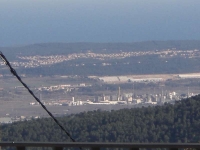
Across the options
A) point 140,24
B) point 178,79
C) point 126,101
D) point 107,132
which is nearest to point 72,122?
point 107,132

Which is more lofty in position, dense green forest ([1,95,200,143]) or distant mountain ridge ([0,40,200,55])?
distant mountain ridge ([0,40,200,55])

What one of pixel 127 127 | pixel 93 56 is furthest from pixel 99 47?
pixel 127 127

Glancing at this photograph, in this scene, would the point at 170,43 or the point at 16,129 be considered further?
the point at 170,43

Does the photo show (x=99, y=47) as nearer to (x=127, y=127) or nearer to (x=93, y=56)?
(x=93, y=56)

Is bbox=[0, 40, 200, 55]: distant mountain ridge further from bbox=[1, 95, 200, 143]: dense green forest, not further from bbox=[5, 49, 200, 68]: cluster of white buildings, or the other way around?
bbox=[1, 95, 200, 143]: dense green forest

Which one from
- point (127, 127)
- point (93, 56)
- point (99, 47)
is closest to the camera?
point (127, 127)

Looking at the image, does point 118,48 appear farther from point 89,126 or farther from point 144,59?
point 89,126

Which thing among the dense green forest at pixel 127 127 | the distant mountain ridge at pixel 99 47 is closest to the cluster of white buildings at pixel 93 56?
the distant mountain ridge at pixel 99 47

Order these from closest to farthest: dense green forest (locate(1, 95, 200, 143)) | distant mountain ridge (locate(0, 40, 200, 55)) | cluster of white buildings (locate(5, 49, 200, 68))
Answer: dense green forest (locate(1, 95, 200, 143)) → cluster of white buildings (locate(5, 49, 200, 68)) → distant mountain ridge (locate(0, 40, 200, 55))

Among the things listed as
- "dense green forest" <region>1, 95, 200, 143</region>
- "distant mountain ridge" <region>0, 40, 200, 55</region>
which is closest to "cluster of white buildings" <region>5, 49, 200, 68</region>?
"distant mountain ridge" <region>0, 40, 200, 55</region>
